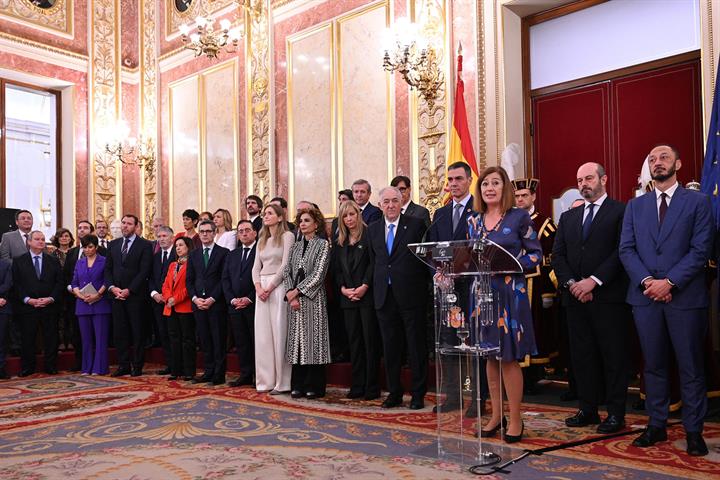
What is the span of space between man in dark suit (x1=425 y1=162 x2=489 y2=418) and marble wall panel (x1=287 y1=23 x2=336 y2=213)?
12.5 ft

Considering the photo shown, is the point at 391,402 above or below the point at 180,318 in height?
below

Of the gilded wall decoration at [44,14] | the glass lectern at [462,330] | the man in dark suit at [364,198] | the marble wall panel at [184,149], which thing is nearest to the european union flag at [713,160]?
the glass lectern at [462,330]

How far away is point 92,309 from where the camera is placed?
734 cm

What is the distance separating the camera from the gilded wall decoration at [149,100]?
10.8 meters

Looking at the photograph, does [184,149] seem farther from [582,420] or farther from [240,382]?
[582,420]

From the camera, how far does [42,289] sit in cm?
751

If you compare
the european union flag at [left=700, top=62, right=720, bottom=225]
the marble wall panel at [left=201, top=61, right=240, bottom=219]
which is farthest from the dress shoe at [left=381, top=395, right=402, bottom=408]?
the marble wall panel at [left=201, top=61, right=240, bottom=219]

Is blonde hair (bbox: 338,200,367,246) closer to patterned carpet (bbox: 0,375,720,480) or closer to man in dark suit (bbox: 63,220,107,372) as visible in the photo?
patterned carpet (bbox: 0,375,720,480)

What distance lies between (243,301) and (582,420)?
3055mm

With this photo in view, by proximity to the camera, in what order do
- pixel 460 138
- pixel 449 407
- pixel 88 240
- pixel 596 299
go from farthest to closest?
pixel 88 240 → pixel 460 138 → pixel 596 299 → pixel 449 407

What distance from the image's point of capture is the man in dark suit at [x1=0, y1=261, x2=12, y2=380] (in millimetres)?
7238

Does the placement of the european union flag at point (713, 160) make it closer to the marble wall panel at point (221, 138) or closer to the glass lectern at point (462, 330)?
the glass lectern at point (462, 330)

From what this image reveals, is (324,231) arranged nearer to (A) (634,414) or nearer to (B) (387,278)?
Answer: (B) (387,278)

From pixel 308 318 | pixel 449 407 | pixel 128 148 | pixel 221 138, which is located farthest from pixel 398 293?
pixel 128 148
